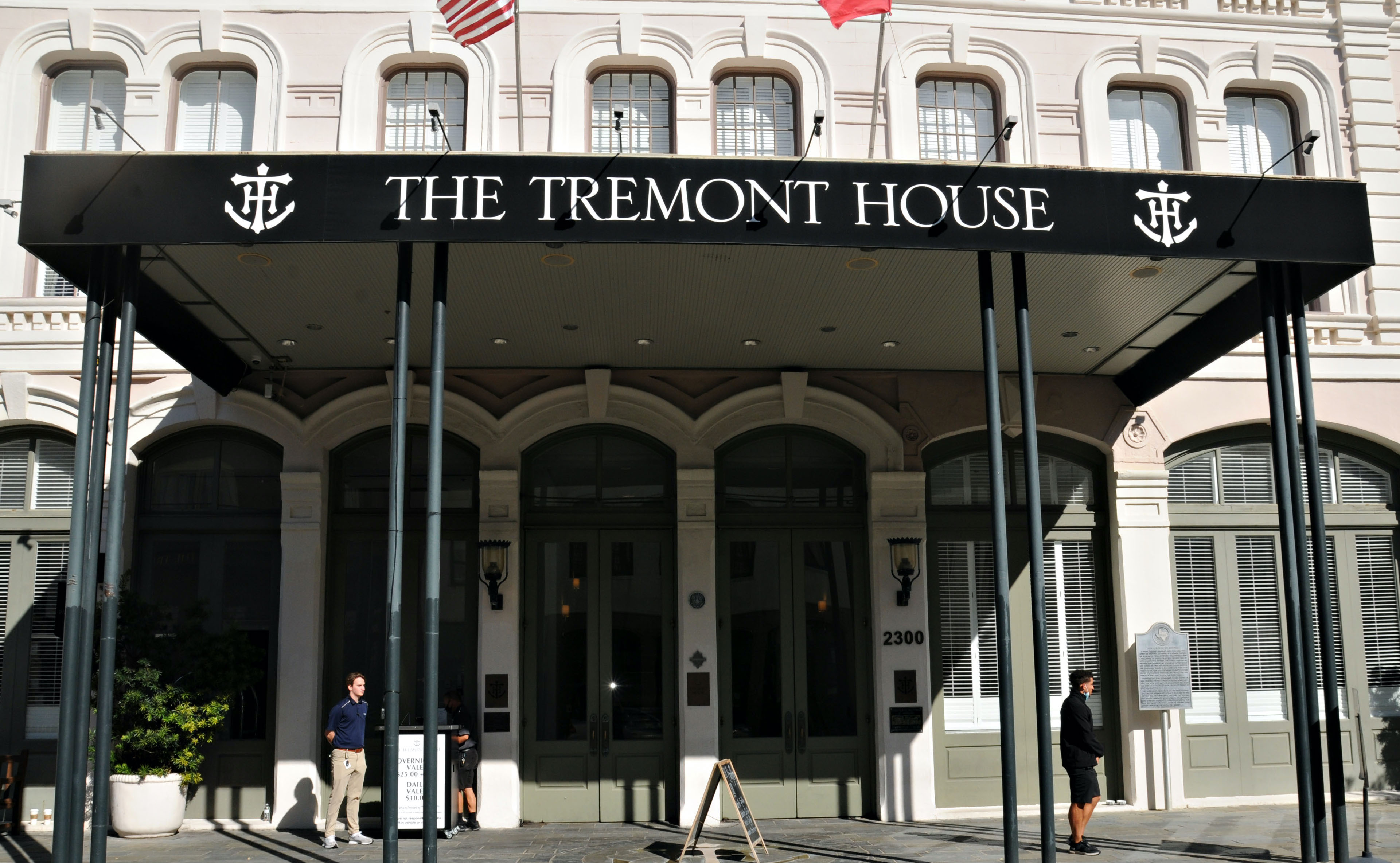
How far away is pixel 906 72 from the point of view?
13188mm

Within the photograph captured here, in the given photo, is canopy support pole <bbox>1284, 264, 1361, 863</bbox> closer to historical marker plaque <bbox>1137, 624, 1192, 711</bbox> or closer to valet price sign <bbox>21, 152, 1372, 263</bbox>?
valet price sign <bbox>21, 152, 1372, 263</bbox>

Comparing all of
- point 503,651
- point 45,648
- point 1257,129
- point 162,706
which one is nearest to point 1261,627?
point 1257,129

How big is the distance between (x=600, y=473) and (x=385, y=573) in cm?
251

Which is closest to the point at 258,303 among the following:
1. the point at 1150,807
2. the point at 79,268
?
the point at 79,268

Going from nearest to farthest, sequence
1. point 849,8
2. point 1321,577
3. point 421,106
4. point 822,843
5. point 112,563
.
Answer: point 112,563 → point 1321,577 → point 849,8 → point 822,843 → point 421,106

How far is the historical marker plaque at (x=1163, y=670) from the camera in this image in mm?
12227

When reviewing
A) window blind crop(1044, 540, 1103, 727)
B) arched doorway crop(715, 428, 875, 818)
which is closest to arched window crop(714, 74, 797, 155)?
arched doorway crop(715, 428, 875, 818)

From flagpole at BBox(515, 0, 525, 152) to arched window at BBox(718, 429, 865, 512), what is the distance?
3938mm

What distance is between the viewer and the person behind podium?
1135cm

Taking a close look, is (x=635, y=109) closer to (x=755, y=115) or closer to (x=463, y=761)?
(x=755, y=115)

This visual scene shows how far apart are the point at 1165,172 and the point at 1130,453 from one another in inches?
198

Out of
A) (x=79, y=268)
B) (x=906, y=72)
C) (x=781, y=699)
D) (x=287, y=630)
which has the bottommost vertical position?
(x=781, y=699)

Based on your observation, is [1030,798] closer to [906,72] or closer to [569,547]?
[569,547]

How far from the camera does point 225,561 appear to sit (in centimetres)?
1238
